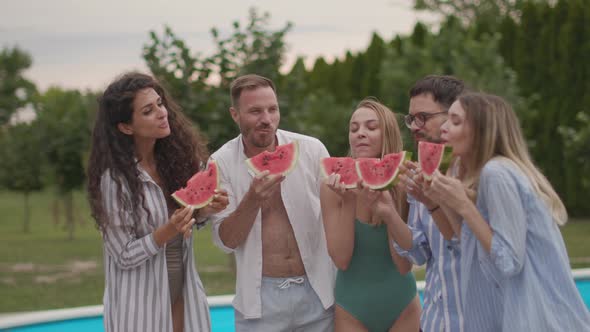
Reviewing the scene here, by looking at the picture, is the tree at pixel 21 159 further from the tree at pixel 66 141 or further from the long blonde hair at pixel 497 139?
the long blonde hair at pixel 497 139

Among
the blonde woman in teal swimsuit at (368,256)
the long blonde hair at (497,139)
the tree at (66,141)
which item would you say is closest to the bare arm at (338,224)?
the blonde woman in teal swimsuit at (368,256)

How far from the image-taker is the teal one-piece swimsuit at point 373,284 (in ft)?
13.6

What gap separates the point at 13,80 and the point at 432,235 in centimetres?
3868

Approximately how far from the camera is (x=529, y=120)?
18.6 m

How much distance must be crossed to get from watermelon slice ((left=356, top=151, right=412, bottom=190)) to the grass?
7.85 meters

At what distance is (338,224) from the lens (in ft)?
13.5

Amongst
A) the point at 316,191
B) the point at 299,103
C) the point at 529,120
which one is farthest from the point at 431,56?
the point at 316,191

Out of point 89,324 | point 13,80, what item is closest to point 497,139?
point 89,324

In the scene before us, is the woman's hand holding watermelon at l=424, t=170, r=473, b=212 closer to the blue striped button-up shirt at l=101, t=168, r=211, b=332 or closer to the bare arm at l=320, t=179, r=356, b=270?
the bare arm at l=320, t=179, r=356, b=270

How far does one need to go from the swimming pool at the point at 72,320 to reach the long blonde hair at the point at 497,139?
5.37 m

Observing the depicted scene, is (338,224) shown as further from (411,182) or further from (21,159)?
(21,159)

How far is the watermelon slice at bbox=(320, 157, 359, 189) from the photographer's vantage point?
3.92 metres

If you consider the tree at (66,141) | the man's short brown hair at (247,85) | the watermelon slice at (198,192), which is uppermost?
the man's short brown hair at (247,85)

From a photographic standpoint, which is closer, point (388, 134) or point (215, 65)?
point (388, 134)
